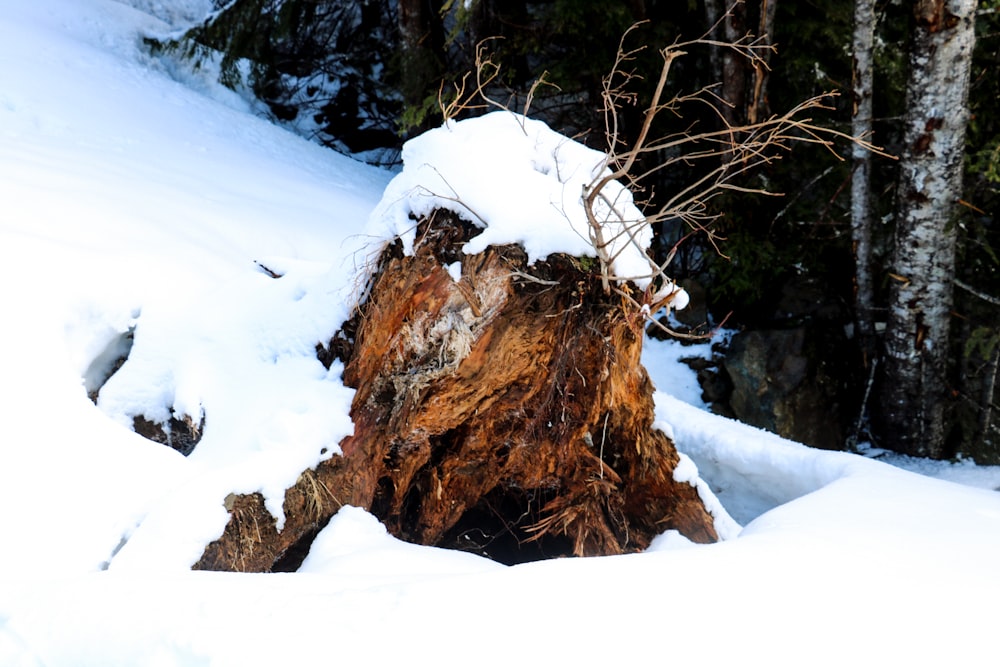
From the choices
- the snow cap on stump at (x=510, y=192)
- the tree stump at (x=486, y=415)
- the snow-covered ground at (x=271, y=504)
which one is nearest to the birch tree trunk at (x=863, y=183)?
the snow-covered ground at (x=271, y=504)

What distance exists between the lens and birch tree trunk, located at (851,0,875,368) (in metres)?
5.83

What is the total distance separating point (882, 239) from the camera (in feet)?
24.3

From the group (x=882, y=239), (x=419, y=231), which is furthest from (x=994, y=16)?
(x=419, y=231)

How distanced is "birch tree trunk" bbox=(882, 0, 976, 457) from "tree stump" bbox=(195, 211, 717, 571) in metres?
2.94

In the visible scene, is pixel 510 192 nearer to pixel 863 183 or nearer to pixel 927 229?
pixel 927 229

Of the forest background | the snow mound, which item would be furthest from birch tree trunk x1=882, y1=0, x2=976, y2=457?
the snow mound

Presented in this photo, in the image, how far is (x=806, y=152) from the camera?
704 centimetres

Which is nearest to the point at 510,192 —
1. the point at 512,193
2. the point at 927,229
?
the point at 512,193

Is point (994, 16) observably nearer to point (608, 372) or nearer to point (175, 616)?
point (608, 372)

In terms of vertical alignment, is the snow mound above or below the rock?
above

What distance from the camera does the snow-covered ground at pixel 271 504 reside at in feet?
6.80

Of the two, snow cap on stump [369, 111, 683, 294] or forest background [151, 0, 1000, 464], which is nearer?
snow cap on stump [369, 111, 683, 294]

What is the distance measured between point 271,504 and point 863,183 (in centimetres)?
499

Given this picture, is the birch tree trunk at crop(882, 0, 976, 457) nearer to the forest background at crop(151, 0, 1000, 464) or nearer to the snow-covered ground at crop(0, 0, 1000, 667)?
the forest background at crop(151, 0, 1000, 464)
